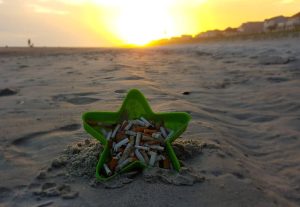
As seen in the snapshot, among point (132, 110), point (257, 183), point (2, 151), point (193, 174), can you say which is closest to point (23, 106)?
point (2, 151)

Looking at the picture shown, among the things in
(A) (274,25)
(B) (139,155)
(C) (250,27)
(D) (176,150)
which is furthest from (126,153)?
(C) (250,27)

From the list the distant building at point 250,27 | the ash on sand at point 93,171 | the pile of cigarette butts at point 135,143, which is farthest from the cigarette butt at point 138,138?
the distant building at point 250,27

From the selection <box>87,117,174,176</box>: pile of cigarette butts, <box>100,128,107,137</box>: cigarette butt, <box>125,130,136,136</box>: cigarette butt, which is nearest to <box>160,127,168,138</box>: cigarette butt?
<box>87,117,174,176</box>: pile of cigarette butts

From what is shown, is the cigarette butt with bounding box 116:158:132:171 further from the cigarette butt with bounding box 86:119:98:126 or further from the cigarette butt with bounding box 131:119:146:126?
the cigarette butt with bounding box 86:119:98:126

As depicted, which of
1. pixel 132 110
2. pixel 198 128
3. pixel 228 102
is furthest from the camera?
pixel 228 102

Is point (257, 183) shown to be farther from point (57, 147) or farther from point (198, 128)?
point (57, 147)

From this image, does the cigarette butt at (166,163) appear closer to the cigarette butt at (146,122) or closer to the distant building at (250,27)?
the cigarette butt at (146,122)

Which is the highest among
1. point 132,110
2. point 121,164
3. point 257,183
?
point 132,110
